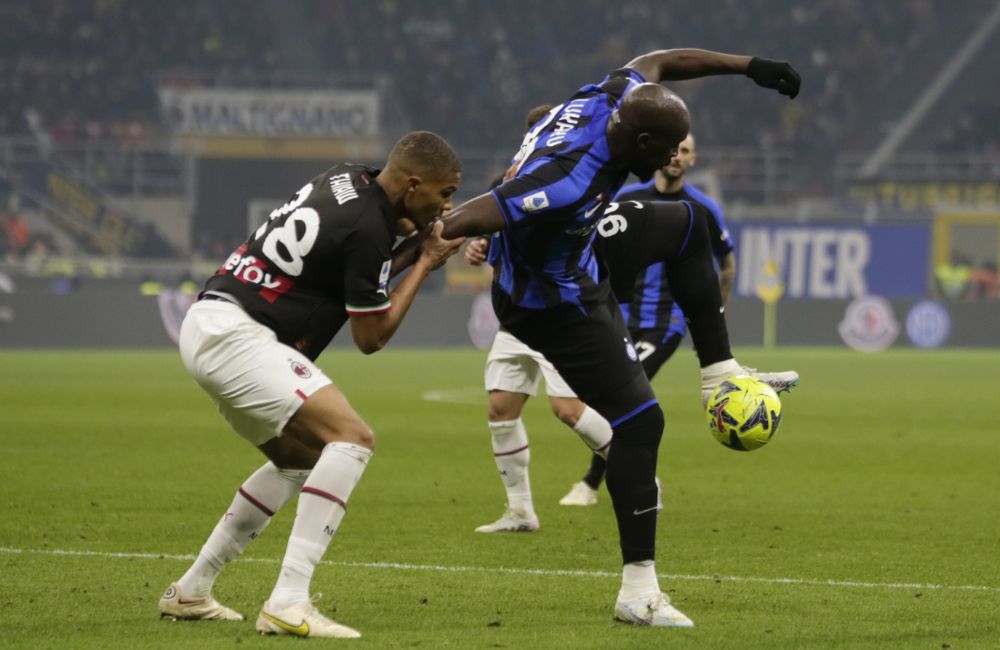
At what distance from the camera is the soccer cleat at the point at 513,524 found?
8.12m

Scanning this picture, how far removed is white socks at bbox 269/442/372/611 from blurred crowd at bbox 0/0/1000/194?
32343 millimetres

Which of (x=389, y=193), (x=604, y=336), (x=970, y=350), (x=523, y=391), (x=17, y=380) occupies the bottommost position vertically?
(x=970, y=350)

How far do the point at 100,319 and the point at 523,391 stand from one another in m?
20.3

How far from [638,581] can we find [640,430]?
1.88 feet

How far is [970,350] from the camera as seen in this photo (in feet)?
96.8

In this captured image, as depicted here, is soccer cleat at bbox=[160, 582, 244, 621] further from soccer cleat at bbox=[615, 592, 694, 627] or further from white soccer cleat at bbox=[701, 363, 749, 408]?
white soccer cleat at bbox=[701, 363, 749, 408]

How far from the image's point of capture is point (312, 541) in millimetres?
5250

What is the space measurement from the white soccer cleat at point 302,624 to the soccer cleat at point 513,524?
2.87m

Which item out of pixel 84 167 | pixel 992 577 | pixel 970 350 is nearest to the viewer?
pixel 992 577

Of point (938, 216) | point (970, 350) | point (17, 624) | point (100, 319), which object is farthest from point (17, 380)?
point (938, 216)

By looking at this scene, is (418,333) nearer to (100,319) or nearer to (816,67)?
(100,319)

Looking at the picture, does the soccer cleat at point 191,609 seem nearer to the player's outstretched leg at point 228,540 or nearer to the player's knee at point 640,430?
the player's outstretched leg at point 228,540

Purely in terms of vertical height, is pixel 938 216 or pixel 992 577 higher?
pixel 992 577

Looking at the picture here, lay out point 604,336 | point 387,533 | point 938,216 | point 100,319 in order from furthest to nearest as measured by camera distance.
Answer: point 938,216, point 100,319, point 387,533, point 604,336
